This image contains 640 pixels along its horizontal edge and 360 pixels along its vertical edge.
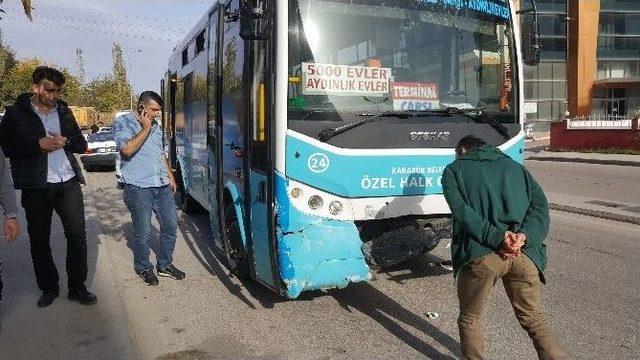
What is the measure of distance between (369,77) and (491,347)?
2.30m

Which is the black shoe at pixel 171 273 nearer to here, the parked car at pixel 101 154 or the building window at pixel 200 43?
the building window at pixel 200 43

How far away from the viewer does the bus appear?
4191 millimetres

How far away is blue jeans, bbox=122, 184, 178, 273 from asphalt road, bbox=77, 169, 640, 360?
282 millimetres

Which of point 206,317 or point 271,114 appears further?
point 206,317

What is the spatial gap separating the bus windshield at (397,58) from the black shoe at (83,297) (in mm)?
2531

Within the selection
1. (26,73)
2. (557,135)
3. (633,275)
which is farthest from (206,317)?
(26,73)

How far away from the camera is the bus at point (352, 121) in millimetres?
4191

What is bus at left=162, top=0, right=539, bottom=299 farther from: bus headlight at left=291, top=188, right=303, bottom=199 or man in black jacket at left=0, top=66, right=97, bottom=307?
man in black jacket at left=0, top=66, right=97, bottom=307

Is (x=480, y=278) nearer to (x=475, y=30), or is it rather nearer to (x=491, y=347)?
(x=491, y=347)

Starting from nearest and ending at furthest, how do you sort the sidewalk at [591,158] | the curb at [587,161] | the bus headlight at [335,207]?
the bus headlight at [335,207], the curb at [587,161], the sidewalk at [591,158]

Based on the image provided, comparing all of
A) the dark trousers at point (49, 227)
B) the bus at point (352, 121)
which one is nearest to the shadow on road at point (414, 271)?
the bus at point (352, 121)

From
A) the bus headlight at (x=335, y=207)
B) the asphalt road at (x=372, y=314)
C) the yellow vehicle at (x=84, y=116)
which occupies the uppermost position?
the yellow vehicle at (x=84, y=116)

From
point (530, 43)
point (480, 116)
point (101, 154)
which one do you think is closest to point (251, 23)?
point (480, 116)

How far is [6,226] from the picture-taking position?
4.12 meters
